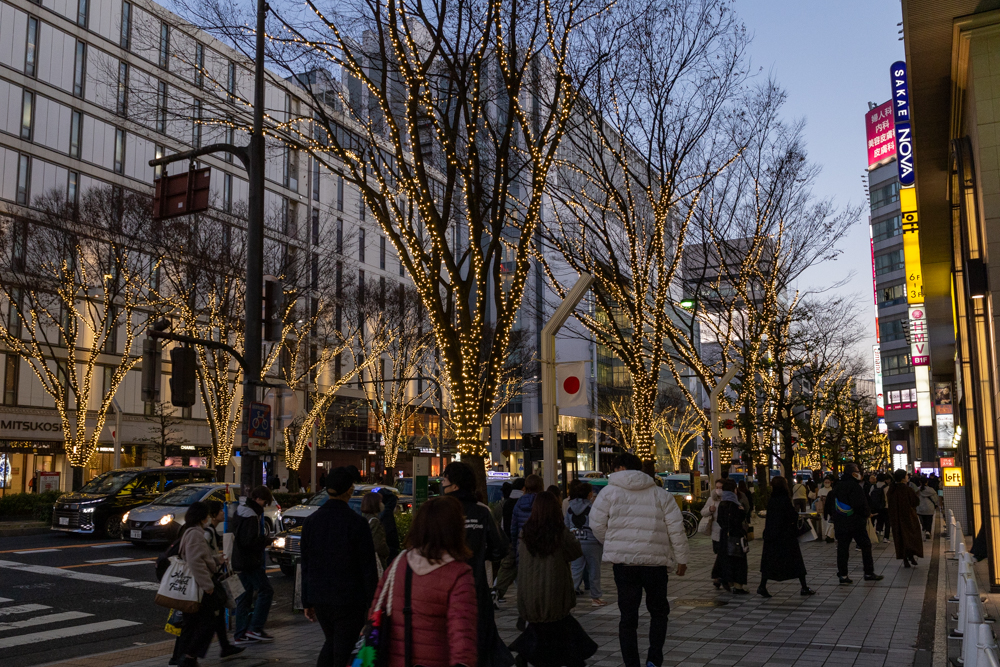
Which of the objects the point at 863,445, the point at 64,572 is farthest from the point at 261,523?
the point at 863,445

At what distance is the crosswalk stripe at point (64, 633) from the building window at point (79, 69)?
38.7m

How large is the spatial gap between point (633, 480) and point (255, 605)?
433 centimetres

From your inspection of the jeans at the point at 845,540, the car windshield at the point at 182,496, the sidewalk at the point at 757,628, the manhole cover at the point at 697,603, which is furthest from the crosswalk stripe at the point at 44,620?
the jeans at the point at 845,540

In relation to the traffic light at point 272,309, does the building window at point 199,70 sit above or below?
above

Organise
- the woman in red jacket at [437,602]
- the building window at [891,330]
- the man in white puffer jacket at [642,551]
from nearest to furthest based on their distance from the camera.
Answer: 1. the woman in red jacket at [437,602]
2. the man in white puffer jacket at [642,551]
3. the building window at [891,330]

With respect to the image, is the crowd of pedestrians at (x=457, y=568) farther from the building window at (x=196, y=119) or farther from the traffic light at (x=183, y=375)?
the building window at (x=196, y=119)

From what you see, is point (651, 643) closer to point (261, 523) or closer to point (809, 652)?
point (809, 652)

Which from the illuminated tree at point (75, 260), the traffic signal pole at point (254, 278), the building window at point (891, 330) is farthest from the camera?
the building window at point (891, 330)

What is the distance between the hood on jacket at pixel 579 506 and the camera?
11.6 meters

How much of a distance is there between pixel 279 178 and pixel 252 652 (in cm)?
4903

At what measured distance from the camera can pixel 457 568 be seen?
3869 millimetres

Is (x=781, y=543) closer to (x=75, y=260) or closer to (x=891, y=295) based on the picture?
(x=75, y=260)

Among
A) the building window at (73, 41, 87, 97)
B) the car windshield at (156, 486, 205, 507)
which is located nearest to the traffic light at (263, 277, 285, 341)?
the car windshield at (156, 486, 205, 507)

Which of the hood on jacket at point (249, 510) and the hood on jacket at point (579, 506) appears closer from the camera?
the hood on jacket at point (249, 510)
